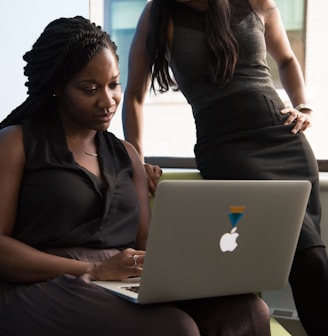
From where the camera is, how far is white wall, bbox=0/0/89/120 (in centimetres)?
268

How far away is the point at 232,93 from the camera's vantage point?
1990 mm

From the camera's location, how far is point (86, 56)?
1.69 m

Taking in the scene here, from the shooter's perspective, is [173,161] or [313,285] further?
[173,161]

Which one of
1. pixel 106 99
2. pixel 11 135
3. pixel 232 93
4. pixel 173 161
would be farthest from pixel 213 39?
pixel 173 161

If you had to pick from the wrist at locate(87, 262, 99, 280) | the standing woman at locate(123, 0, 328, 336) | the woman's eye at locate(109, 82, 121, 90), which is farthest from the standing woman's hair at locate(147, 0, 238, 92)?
the wrist at locate(87, 262, 99, 280)

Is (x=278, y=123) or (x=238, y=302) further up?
(x=278, y=123)

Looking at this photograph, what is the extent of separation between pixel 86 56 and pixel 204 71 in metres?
0.43

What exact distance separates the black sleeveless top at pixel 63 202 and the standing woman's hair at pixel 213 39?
1.47 feet

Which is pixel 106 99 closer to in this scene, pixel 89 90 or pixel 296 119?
pixel 89 90

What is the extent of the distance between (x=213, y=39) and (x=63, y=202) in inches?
26.6

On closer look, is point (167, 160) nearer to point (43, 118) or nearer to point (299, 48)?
point (299, 48)

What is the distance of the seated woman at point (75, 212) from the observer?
143 centimetres

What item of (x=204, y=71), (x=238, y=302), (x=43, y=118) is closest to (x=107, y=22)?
(x=204, y=71)

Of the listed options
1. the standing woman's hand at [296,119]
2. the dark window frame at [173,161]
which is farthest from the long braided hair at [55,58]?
the dark window frame at [173,161]
